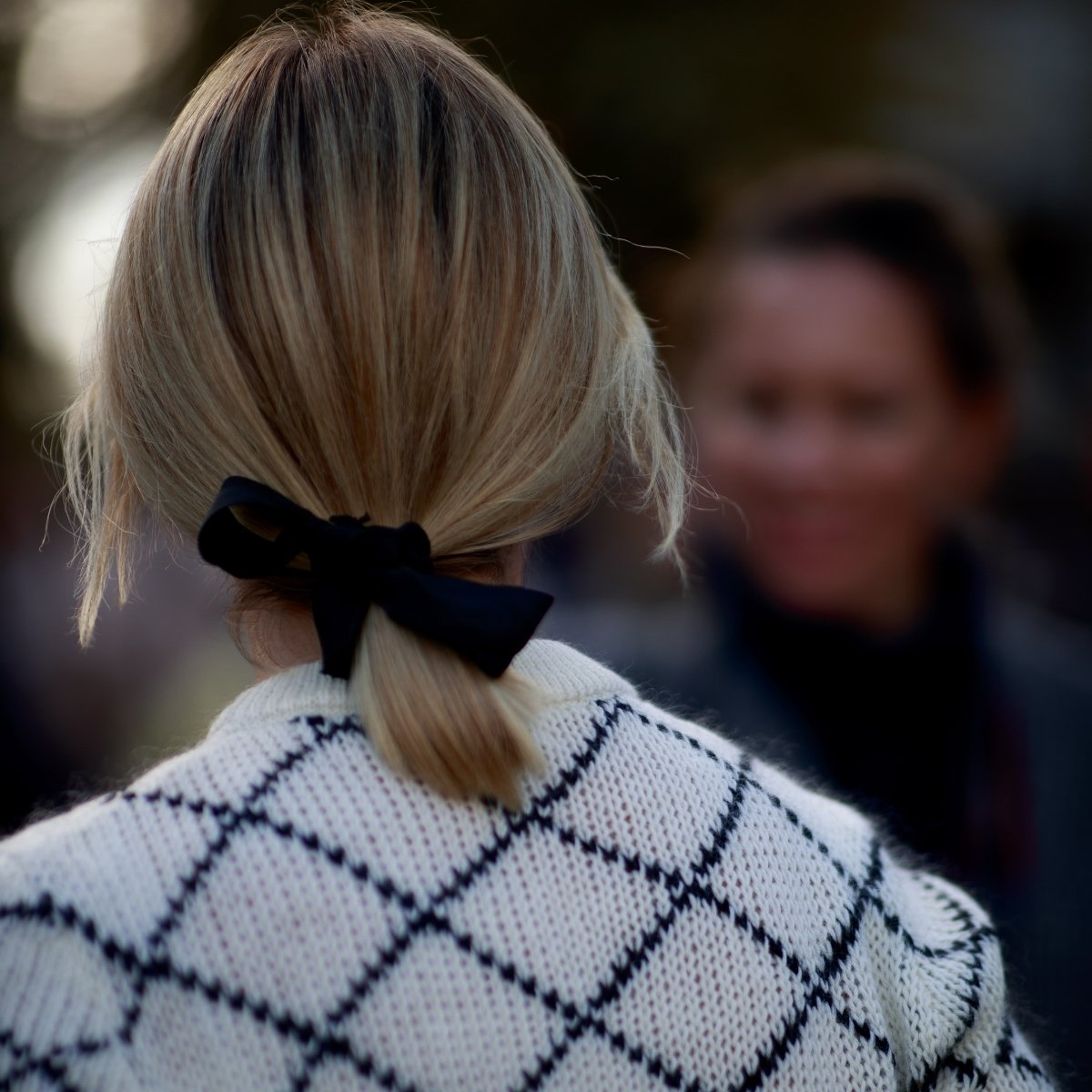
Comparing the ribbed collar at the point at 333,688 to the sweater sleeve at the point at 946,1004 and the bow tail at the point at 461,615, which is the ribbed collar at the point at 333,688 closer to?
the bow tail at the point at 461,615

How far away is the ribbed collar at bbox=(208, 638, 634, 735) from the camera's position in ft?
3.28

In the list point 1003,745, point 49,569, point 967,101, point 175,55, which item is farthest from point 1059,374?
point 49,569

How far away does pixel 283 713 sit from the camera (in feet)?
3.28

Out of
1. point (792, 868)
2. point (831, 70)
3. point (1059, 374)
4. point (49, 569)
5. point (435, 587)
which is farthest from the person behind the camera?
point (49, 569)

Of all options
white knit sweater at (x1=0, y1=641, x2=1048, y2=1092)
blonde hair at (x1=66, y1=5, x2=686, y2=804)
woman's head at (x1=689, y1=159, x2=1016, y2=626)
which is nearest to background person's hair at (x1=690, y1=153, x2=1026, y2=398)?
woman's head at (x1=689, y1=159, x2=1016, y2=626)

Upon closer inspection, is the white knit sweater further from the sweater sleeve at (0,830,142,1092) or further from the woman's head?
the woman's head

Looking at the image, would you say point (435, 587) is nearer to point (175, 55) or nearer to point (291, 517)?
point (291, 517)

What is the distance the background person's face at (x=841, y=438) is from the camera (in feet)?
8.18

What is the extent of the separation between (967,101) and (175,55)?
9.66 feet

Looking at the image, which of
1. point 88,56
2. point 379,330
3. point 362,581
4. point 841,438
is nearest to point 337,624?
→ point 362,581

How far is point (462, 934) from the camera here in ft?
3.07

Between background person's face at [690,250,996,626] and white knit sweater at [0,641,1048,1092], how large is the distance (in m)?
1.51

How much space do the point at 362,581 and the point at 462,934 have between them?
1.01 feet

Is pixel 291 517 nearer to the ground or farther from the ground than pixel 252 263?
nearer to the ground
